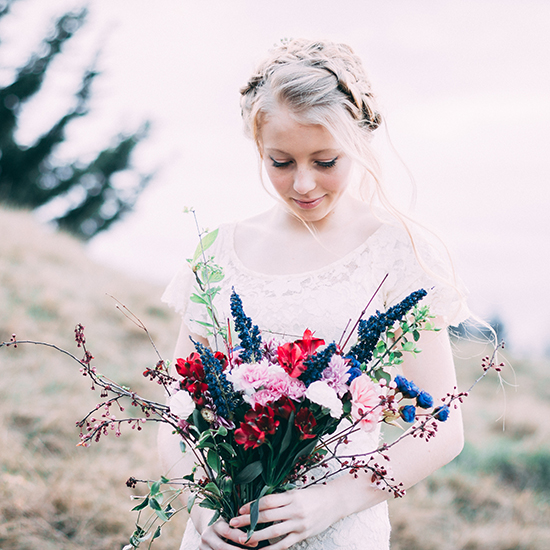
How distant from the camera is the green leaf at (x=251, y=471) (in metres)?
1.24

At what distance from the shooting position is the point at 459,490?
5051 mm

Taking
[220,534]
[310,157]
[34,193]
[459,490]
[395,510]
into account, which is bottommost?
[34,193]

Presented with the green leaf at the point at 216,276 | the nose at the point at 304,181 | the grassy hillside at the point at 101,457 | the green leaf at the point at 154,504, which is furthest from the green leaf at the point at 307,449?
the grassy hillside at the point at 101,457

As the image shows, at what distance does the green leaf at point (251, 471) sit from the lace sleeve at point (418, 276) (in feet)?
2.69

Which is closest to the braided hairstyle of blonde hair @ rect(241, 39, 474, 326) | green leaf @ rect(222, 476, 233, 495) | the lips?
blonde hair @ rect(241, 39, 474, 326)

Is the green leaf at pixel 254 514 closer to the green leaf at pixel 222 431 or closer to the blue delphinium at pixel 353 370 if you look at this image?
the green leaf at pixel 222 431

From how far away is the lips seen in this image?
188 centimetres

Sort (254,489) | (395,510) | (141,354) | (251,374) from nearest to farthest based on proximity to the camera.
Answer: (251,374)
(254,489)
(395,510)
(141,354)

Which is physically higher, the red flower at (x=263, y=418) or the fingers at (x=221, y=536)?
the red flower at (x=263, y=418)

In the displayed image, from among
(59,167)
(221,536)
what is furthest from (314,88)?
(59,167)

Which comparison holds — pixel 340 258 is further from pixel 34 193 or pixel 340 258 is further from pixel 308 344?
pixel 34 193

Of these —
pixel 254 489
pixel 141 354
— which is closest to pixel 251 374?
pixel 254 489

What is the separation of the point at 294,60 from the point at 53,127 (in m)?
17.4

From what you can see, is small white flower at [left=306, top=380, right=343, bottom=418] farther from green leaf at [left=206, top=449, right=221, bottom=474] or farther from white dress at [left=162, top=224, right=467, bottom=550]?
white dress at [left=162, top=224, right=467, bottom=550]
